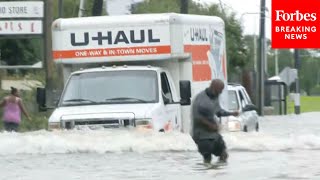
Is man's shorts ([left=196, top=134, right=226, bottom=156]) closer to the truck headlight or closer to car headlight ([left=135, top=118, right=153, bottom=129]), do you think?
car headlight ([left=135, top=118, right=153, bottom=129])

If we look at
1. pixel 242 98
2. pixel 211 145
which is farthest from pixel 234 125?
pixel 211 145

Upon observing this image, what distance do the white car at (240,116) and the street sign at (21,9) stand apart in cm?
666

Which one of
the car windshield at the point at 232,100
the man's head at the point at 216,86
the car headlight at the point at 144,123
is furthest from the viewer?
the car windshield at the point at 232,100

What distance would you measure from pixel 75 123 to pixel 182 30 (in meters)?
3.21

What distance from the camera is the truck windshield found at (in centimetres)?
1644

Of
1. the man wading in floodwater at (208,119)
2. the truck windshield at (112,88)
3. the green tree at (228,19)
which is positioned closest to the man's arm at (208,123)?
the man wading in floodwater at (208,119)

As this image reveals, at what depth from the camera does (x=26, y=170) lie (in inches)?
547

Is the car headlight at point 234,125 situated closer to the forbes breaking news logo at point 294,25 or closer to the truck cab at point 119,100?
the truck cab at point 119,100

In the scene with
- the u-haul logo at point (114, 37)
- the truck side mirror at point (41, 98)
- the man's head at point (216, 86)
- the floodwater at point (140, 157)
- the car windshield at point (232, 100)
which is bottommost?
the floodwater at point (140, 157)

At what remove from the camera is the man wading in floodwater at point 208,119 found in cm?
1347

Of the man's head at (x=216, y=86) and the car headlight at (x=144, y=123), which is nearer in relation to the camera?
the man's head at (x=216, y=86)

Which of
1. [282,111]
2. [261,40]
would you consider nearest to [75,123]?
[261,40]

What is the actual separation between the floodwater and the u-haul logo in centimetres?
→ 205

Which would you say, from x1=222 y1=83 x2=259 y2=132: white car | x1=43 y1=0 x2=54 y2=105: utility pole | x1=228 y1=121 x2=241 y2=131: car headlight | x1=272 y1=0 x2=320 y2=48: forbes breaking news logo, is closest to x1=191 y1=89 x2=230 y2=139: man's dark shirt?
x1=222 y1=83 x2=259 y2=132: white car
